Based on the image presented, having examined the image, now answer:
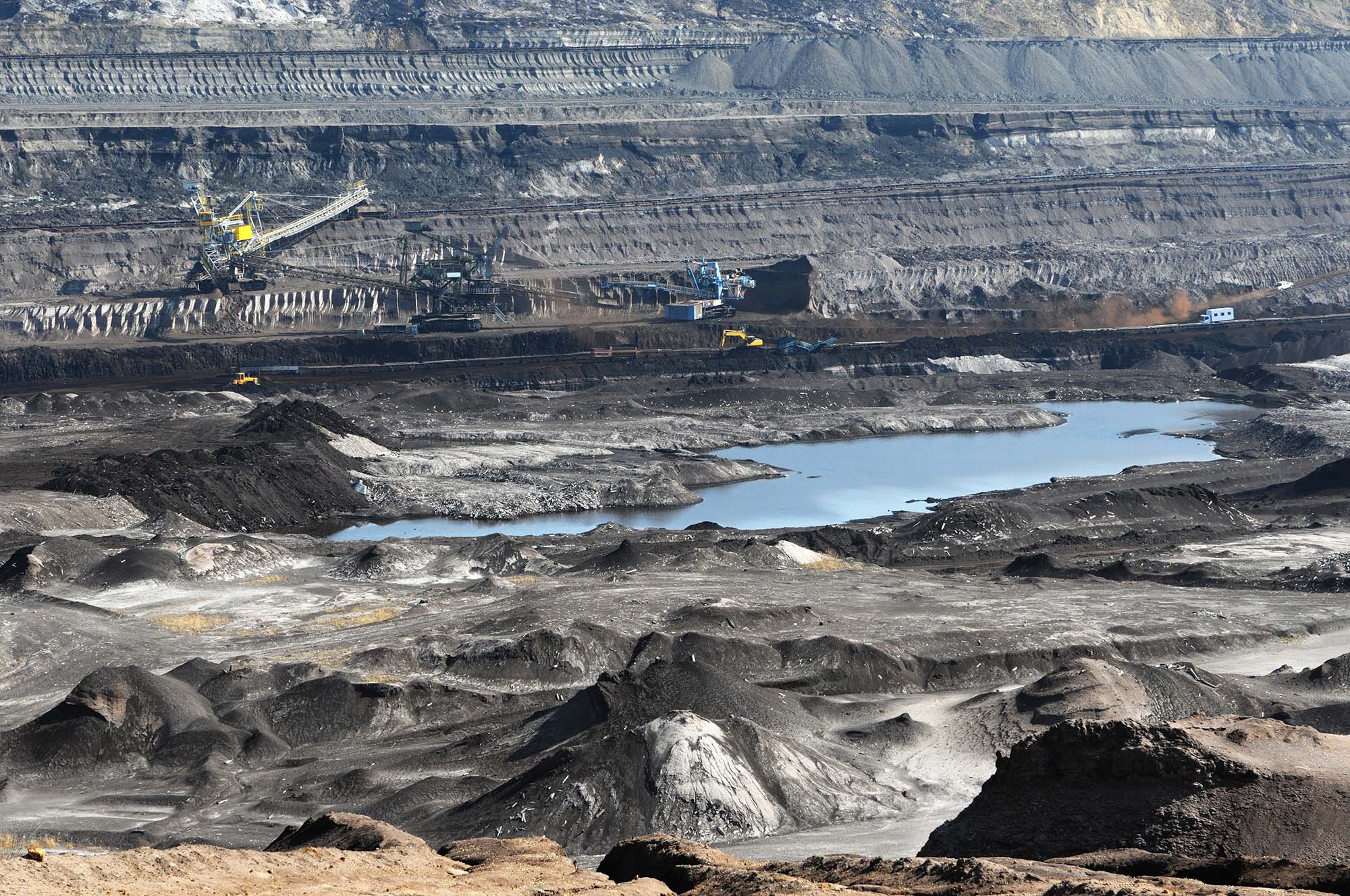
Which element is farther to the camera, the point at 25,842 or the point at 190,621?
the point at 190,621

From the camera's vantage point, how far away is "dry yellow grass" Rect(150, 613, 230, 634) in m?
49.8

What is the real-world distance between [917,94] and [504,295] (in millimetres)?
77160

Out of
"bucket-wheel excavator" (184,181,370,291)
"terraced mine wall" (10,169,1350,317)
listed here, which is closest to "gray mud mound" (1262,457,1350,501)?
"terraced mine wall" (10,169,1350,317)

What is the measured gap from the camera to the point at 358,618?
166 feet

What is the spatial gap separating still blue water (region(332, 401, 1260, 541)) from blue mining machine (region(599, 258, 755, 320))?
26.8 meters

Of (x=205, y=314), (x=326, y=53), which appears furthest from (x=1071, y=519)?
(x=326, y=53)

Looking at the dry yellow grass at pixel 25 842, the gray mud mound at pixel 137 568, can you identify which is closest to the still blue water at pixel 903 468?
the gray mud mound at pixel 137 568

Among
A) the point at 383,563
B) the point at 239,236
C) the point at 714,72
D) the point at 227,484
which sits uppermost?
the point at 714,72

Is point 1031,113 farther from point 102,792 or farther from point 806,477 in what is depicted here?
point 102,792

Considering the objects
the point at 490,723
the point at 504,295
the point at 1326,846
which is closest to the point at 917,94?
the point at 504,295

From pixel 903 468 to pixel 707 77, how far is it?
10217 centimetres

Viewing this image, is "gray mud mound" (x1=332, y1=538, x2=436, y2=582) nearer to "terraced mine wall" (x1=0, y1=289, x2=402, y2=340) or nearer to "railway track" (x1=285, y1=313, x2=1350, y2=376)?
"railway track" (x1=285, y1=313, x2=1350, y2=376)

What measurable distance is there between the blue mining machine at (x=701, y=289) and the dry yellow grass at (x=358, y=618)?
68.4 meters

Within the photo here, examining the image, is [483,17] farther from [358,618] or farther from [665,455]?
[358,618]
